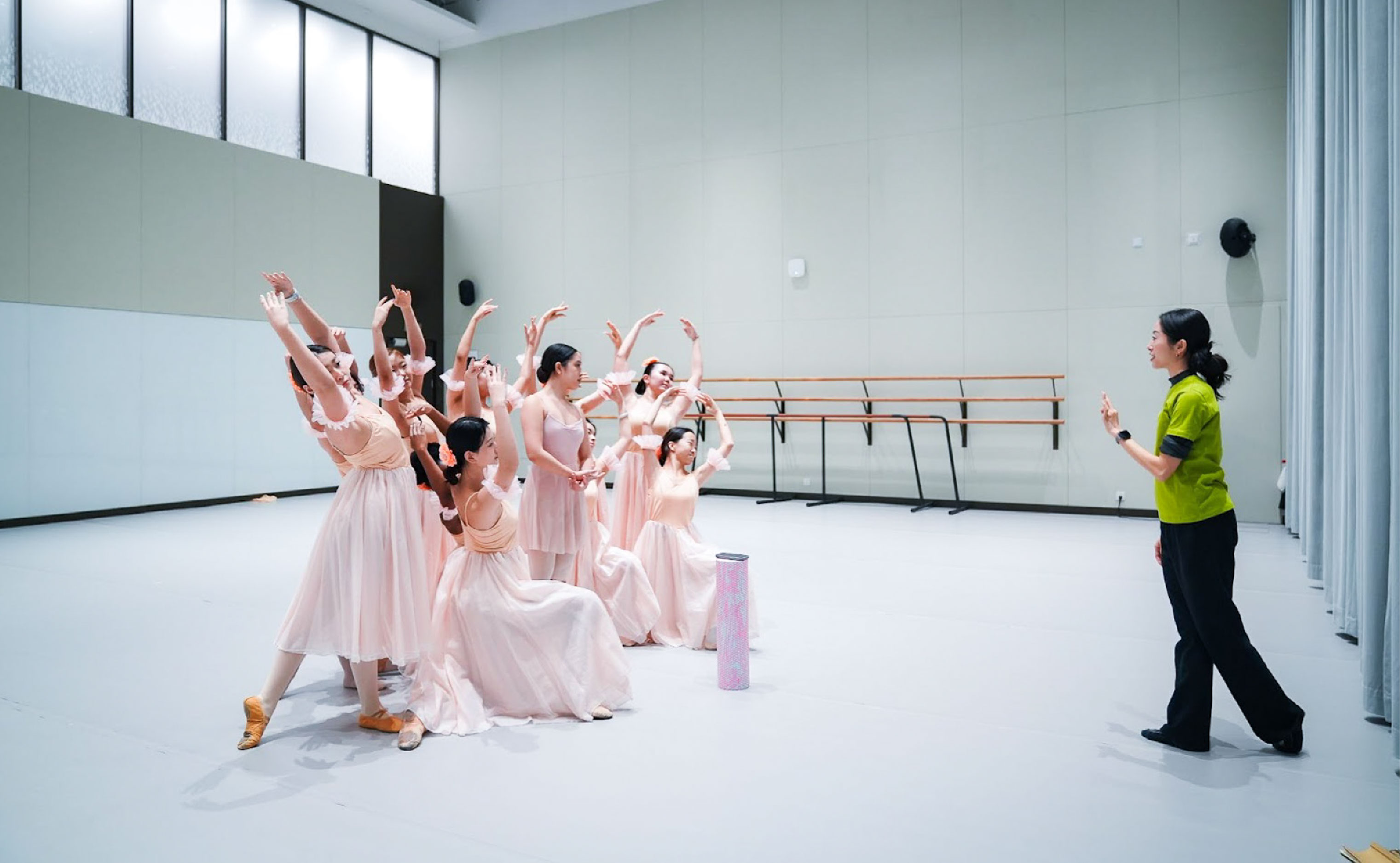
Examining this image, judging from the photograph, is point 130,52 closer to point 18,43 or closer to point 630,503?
point 18,43

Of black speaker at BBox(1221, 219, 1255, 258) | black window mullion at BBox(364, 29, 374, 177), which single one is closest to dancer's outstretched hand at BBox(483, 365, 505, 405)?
black speaker at BBox(1221, 219, 1255, 258)

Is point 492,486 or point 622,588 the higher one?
point 492,486

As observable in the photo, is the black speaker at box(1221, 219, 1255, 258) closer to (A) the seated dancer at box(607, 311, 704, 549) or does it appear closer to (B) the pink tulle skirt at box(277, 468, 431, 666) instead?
(A) the seated dancer at box(607, 311, 704, 549)

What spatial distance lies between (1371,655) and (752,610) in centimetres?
244

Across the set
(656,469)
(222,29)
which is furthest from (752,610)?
(222,29)

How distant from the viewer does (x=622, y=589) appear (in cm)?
437

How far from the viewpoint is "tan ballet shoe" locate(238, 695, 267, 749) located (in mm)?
3084

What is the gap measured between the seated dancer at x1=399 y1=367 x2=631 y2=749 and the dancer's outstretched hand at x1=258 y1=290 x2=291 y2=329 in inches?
27.6

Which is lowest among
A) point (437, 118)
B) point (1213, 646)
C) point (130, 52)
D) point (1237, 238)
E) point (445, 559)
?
point (1213, 646)

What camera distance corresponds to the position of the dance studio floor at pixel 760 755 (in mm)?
2398

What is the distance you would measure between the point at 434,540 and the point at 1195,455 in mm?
3049

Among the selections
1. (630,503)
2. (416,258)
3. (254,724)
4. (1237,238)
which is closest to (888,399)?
(1237,238)

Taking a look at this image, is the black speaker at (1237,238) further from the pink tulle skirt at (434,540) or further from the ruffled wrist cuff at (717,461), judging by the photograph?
the pink tulle skirt at (434,540)

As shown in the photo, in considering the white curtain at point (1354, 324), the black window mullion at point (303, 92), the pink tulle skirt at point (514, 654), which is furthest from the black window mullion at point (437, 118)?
the pink tulle skirt at point (514, 654)
